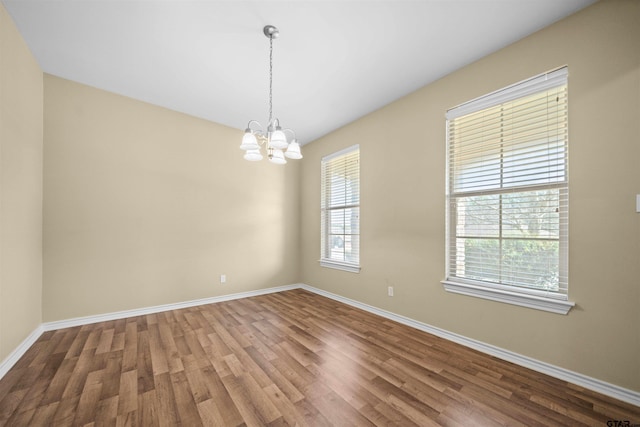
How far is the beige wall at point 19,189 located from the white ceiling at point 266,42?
31 cm

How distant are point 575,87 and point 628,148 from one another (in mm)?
592

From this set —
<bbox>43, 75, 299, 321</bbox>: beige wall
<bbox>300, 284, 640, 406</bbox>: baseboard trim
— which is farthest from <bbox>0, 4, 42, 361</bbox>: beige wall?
<bbox>300, 284, 640, 406</bbox>: baseboard trim

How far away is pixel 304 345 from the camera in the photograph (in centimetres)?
249

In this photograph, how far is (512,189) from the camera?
2.23 meters

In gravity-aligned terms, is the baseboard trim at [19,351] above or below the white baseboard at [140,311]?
above

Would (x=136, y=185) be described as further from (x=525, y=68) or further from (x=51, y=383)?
(x=525, y=68)

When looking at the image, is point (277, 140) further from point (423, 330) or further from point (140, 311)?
point (140, 311)

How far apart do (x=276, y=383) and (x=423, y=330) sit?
5.86ft

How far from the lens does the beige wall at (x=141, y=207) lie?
2893 mm

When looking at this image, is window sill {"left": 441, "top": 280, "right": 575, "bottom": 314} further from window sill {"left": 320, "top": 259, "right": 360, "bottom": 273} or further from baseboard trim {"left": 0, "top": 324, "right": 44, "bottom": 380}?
baseboard trim {"left": 0, "top": 324, "right": 44, "bottom": 380}

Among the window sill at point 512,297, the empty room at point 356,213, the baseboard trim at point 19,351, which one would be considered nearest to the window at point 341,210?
the empty room at point 356,213

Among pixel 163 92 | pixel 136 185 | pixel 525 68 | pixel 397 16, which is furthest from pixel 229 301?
pixel 525 68

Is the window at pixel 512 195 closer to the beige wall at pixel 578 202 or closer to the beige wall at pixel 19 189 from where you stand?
the beige wall at pixel 578 202

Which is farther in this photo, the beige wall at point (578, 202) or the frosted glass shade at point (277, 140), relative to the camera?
the frosted glass shade at point (277, 140)
